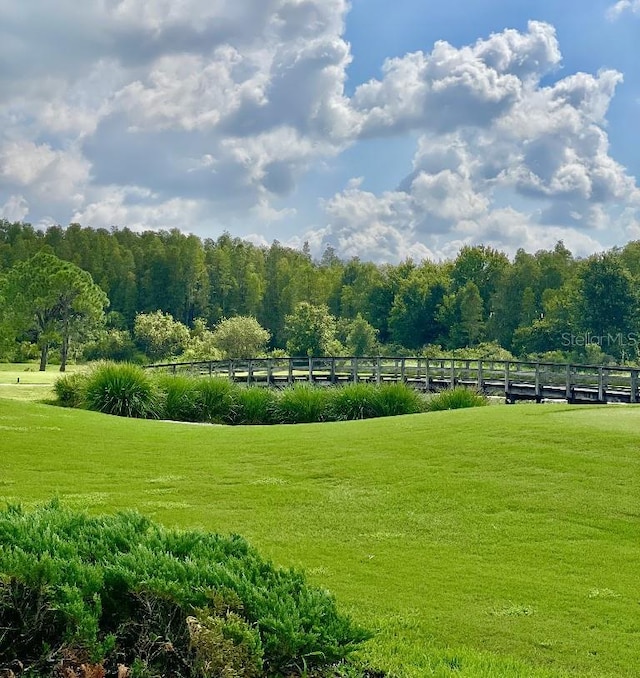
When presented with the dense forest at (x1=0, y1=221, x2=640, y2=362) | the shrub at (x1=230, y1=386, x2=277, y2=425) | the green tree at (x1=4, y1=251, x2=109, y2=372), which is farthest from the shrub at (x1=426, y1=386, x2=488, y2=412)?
the green tree at (x1=4, y1=251, x2=109, y2=372)

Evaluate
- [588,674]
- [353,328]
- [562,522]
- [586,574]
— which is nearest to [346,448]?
[562,522]

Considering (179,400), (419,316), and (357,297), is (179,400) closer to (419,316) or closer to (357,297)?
(419,316)

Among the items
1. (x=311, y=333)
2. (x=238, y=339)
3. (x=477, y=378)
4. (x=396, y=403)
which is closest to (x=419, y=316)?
(x=311, y=333)

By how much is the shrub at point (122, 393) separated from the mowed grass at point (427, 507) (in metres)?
5.58

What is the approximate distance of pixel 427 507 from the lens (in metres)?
8.02

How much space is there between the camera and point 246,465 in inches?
397

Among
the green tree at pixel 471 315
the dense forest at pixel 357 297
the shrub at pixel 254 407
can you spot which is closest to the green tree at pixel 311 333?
the dense forest at pixel 357 297

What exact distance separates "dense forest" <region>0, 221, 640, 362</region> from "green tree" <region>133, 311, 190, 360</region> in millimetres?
268

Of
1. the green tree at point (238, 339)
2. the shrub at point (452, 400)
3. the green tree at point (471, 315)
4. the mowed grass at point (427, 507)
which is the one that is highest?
the green tree at point (471, 315)

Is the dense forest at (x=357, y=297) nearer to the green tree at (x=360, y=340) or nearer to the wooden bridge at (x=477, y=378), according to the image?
the green tree at (x=360, y=340)

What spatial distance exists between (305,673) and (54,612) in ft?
3.66

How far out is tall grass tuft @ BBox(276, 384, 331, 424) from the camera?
19.5 metres

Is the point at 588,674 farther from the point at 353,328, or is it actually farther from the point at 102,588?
the point at 353,328

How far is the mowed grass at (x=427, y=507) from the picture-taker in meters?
5.12
